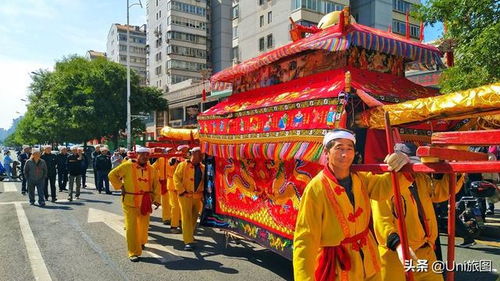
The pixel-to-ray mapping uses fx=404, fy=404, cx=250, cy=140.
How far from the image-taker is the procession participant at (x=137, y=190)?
7055 mm

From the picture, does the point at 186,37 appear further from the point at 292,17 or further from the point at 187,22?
the point at 292,17

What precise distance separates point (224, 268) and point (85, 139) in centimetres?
3063

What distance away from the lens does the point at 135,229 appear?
6.91 meters

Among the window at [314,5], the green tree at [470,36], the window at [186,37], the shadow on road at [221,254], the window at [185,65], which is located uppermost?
the window at [186,37]

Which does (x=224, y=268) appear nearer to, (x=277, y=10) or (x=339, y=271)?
(x=339, y=271)


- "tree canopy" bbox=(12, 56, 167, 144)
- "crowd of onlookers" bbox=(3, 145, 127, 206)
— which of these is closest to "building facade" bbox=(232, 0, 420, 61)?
"tree canopy" bbox=(12, 56, 167, 144)

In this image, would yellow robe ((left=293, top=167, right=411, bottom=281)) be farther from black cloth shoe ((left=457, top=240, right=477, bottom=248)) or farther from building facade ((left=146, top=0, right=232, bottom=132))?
building facade ((left=146, top=0, right=232, bottom=132))

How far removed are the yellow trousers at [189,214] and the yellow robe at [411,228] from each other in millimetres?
4442

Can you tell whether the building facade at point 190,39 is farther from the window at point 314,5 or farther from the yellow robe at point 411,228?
the yellow robe at point 411,228

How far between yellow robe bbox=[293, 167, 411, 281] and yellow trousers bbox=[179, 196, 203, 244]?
4845mm

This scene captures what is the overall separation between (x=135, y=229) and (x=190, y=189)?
1333 mm

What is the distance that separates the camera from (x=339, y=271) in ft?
9.71

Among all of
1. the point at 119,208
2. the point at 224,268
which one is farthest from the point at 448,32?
the point at 119,208

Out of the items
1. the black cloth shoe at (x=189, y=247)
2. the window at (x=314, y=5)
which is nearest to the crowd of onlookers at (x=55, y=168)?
the black cloth shoe at (x=189, y=247)
